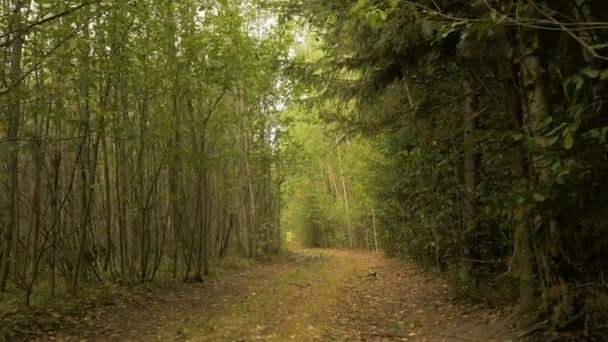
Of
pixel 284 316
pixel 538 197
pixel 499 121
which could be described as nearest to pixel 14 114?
pixel 284 316

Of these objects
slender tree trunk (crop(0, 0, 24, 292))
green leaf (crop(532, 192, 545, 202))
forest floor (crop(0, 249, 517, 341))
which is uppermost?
slender tree trunk (crop(0, 0, 24, 292))

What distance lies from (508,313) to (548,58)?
3.45m

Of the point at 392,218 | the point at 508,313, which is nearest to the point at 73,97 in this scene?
the point at 508,313

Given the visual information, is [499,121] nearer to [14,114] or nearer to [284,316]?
[284,316]

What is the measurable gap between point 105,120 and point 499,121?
683 centimetres

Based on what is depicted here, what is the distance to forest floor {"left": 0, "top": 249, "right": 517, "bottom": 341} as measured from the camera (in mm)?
6996

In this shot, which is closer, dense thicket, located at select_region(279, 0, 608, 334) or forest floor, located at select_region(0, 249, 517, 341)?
dense thicket, located at select_region(279, 0, 608, 334)

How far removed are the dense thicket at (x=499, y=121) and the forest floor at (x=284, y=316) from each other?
0.92 m

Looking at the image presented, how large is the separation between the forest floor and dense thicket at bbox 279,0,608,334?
0.92 meters

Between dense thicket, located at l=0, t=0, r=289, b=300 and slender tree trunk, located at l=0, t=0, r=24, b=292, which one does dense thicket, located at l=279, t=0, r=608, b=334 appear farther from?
slender tree trunk, located at l=0, t=0, r=24, b=292

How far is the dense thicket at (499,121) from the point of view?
12.9ft

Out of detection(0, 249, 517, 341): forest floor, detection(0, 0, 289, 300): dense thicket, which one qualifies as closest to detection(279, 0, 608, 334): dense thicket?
detection(0, 249, 517, 341): forest floor

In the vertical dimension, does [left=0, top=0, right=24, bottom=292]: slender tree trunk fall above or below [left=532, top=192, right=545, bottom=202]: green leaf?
above

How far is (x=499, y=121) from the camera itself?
272 inches
